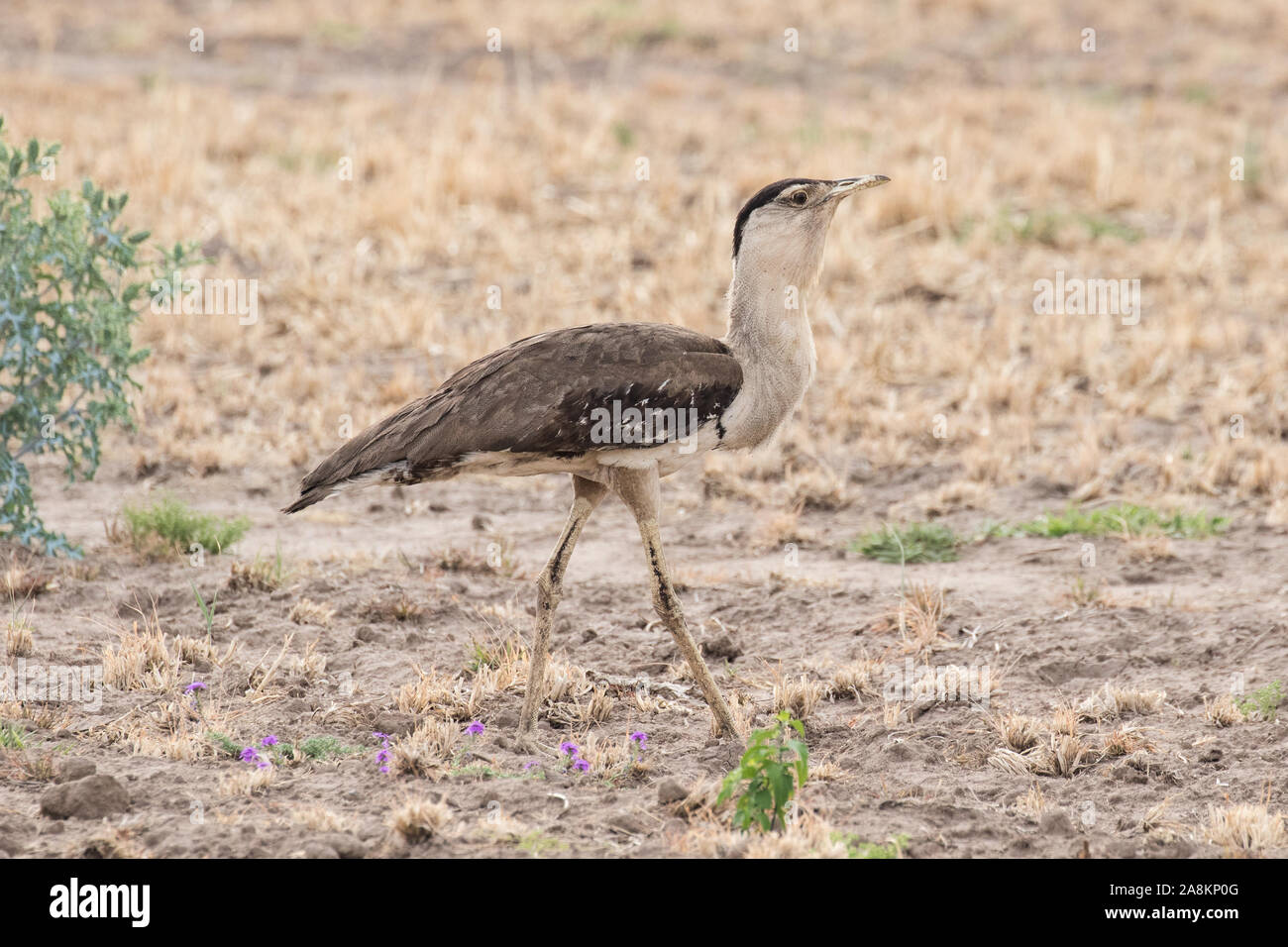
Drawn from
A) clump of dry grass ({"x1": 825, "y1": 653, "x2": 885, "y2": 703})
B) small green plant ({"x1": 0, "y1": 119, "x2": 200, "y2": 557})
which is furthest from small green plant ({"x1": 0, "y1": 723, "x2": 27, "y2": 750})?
clump of dry grass ({"x1": 825, "y1": 653, "x2": 885, "y2": 703})

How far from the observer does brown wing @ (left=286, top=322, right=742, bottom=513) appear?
207 inches

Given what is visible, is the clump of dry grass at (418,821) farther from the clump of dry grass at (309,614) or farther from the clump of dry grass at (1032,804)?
the clump of dry grass at (309,614)

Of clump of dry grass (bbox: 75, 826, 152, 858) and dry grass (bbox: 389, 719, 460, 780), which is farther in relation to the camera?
dry grass (bbox: 389, 719, 460, 780)

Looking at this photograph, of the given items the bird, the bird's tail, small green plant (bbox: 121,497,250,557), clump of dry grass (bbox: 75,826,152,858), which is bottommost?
clump of dry grass (bbox: 75,826,152,858)

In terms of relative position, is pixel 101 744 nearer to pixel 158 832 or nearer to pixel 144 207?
pixel 158 832

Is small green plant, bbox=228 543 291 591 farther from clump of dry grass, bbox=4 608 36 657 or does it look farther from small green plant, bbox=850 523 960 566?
small green plant, bbox=850 523 960 566

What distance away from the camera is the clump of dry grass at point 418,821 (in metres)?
4.58

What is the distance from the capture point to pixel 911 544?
800 centimetres

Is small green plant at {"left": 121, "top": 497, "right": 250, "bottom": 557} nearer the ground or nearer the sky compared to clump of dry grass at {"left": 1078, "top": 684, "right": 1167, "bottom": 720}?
nearer the sky

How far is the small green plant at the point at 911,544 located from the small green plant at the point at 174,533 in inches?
128

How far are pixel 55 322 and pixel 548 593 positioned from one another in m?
3.26

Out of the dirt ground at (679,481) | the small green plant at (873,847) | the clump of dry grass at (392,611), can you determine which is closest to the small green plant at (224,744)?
the dirt ground at (679,481)

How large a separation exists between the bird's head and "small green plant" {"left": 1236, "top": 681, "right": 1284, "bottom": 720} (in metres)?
2.36

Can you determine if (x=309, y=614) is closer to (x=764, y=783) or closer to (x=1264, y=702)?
(x=764, y=783)
